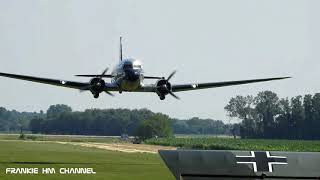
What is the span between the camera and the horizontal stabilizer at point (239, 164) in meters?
17.2

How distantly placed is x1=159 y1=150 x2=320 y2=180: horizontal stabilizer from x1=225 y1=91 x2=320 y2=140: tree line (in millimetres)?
97626

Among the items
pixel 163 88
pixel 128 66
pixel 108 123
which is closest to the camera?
pixel 128 66

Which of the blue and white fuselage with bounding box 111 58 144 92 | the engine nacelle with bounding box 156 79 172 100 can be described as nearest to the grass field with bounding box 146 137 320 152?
the engine nacelle with bounding box 156 79 172 100

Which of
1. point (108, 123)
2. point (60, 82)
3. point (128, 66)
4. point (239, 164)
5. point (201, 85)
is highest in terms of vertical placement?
point (128, 66)

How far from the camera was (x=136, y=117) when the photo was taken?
104125 millimetres

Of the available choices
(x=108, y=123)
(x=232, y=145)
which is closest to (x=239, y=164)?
(x=232, y=145)

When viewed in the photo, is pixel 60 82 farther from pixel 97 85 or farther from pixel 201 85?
pixel 201 85

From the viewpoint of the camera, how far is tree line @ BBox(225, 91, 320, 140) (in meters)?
119

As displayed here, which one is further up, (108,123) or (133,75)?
(133,75)

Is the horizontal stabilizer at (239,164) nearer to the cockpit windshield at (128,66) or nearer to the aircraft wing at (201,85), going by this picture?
the cockpit windshield at (128,66)

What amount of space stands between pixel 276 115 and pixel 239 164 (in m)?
109

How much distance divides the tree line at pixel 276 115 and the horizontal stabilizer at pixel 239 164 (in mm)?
97626

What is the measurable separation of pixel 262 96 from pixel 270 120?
940cm

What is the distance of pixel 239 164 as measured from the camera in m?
17.8
